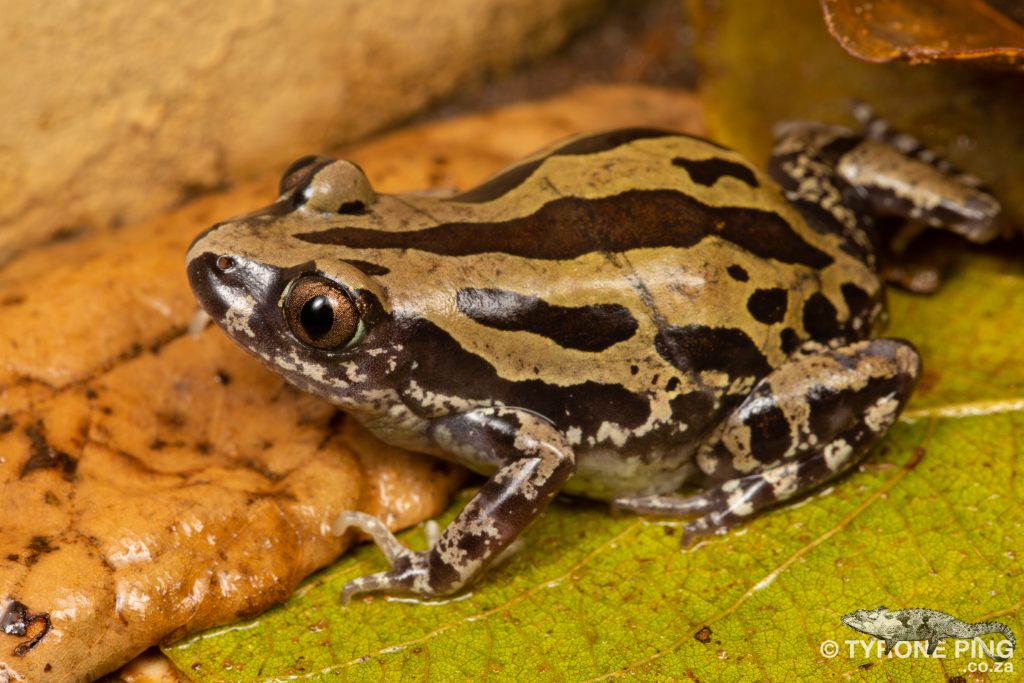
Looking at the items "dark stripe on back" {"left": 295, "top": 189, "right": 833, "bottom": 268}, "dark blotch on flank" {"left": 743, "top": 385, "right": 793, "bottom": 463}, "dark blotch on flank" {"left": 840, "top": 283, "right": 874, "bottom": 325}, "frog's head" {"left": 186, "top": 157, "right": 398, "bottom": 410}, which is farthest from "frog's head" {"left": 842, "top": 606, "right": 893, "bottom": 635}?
"frog's head" {"left": 186, "top": 157, "right": 398, "bottom": 410}

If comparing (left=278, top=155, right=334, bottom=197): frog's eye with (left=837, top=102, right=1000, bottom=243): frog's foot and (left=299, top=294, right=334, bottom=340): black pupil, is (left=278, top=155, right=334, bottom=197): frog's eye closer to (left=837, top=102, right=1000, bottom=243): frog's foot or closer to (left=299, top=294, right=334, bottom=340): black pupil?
(left=299, top=294, right=334, bottom=340): black pupil

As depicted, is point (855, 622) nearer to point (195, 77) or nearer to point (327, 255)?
point (327, 255)

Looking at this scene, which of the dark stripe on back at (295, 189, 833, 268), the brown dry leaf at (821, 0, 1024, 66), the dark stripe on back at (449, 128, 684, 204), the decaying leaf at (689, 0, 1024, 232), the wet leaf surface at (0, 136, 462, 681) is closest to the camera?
the wet leaf surface at (0, 136, 462, 681)

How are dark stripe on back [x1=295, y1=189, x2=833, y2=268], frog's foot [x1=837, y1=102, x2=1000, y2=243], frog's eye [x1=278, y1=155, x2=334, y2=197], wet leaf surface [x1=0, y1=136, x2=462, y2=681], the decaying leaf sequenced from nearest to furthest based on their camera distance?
wet leaf surface [x1=0, y1=136, x2=462, y2=681] → dark stripe on back [x1=295, y1=189, x2=833, y2=268] → frog's eye [x1=278, y1=155, x2=334, y2=197] → frog's foot [x1=837, y1=102, x2=1000, y2=243] → the decaying leaf

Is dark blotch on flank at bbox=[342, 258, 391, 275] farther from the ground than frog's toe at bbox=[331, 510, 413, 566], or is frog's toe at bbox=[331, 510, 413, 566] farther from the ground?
dark blotch on flank at bbox=[342, 258, 391, 275]

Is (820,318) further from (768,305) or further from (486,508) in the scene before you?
(486,508)
